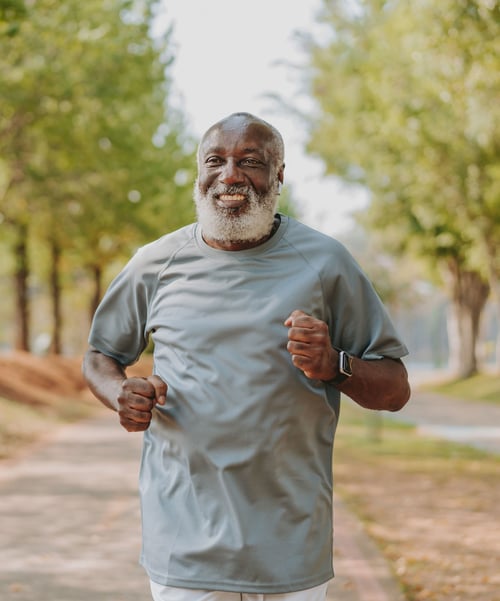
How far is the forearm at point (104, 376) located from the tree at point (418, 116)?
8.67 metres

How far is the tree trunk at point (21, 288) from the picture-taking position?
92.5 ft

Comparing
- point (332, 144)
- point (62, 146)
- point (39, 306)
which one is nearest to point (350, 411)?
point (332, 144)

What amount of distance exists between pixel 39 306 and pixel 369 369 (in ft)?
207

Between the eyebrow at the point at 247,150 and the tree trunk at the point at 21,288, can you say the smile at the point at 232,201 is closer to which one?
the eyebrow at the point at 247,150

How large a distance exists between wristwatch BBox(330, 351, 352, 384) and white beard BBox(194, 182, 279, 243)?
0.48m

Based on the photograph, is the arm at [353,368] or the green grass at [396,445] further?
the green grass at [396,445]

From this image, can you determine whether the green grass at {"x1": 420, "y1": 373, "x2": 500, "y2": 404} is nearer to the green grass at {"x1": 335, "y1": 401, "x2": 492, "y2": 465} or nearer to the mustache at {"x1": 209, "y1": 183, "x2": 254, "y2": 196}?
the green grass at {"x1": 335, "y1": 401, "x2": 492, "y2": 465}

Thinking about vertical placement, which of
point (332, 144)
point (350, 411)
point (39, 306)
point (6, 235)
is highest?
point (332, 144)

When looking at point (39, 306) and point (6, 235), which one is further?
point (39, 306)

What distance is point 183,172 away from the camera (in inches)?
1300

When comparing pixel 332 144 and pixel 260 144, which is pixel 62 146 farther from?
pixel 260 144

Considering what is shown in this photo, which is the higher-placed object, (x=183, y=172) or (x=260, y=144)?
(x=260, y=144)

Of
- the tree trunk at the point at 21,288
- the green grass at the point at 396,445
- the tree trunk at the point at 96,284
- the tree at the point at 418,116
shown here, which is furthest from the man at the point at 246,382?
the tree trunk at the point at 96,284

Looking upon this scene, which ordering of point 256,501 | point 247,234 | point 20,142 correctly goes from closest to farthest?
1. point 256,501
2. point 247,234
3. point 20,142
